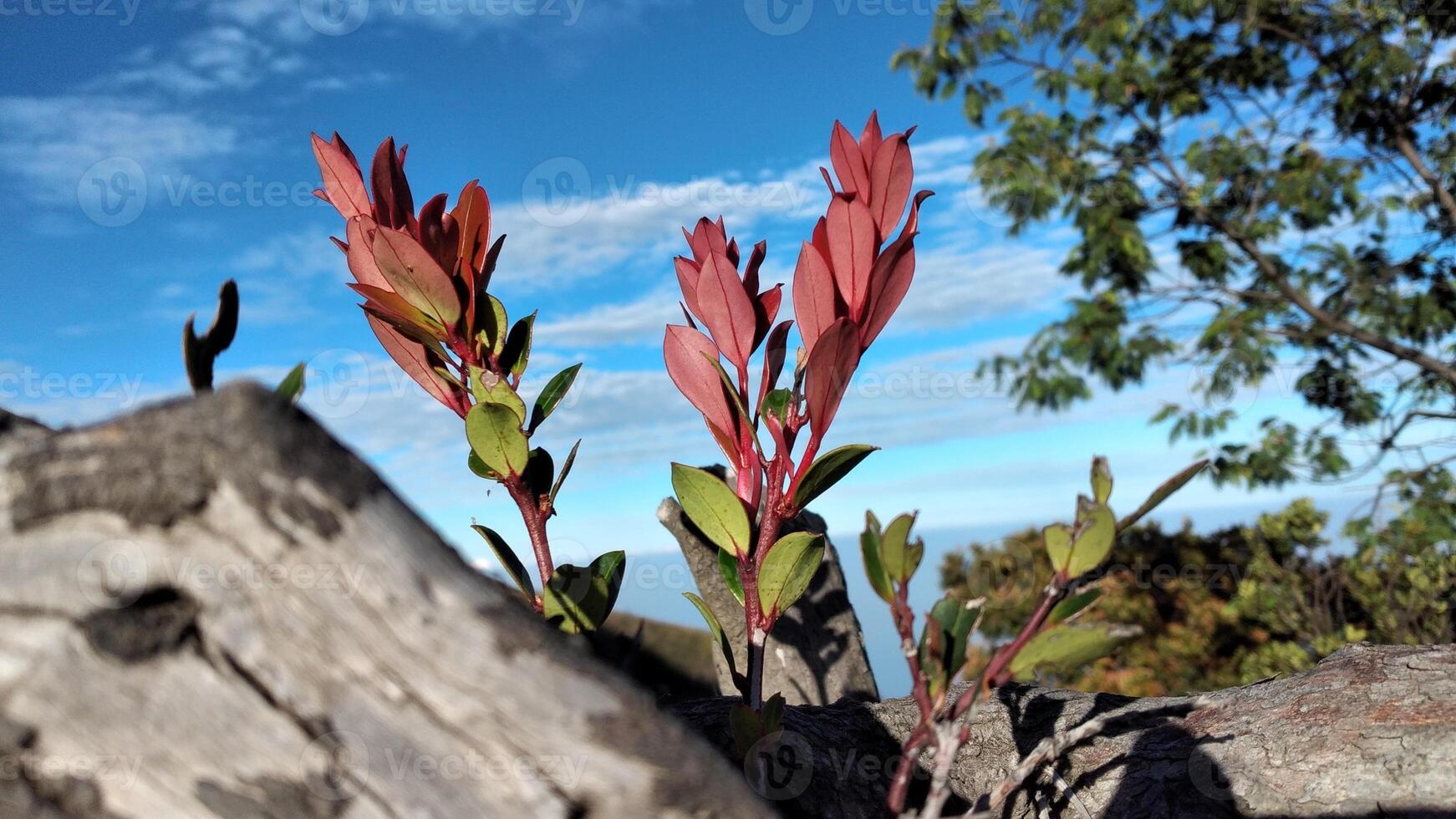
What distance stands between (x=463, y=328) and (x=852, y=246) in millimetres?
601

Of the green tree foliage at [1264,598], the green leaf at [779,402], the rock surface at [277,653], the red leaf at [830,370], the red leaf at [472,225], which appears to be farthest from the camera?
the green tree foliage at [1264,598]

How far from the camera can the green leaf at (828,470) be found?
1218 mm

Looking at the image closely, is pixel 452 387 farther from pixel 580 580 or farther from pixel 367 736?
pixel 367 736

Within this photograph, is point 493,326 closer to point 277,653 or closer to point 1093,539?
point 277,653

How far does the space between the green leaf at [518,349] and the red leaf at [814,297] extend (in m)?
0.46

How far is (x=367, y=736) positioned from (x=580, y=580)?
0.52 meters

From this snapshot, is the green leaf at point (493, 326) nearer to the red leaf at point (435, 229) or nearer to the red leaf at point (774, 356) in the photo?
the red leaf at point (435, 229)

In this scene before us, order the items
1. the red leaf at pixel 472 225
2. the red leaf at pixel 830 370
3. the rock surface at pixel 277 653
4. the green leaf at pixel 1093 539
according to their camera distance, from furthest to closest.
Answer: the red leaf at pixel 472 225 → the red leaf at pixel 830 370 → the green leaf at pixel 1093 539 → the rock surface at pixel 277 653

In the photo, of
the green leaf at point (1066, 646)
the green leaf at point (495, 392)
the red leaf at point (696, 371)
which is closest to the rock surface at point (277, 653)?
the green leaf at point (1066, 646)

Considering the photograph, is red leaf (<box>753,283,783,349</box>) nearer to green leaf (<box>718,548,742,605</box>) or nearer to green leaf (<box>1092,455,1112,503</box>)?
green leaf (<box>718,548,742,605</box>)

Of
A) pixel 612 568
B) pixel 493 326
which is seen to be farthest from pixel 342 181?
pixel 612 568

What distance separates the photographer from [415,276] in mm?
1284

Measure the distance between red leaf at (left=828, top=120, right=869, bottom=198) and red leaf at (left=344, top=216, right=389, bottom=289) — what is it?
68cm

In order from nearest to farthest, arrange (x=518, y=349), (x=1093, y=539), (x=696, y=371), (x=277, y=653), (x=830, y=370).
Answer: (x=277, y=653)
(x=1093, y=539)
(x=830, y=370)
(x=696, y=371)
(x=518, y=349)
